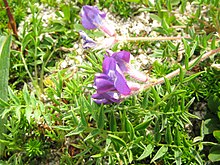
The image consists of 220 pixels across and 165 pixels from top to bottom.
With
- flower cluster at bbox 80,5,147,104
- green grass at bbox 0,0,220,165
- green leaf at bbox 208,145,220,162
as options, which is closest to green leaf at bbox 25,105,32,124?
green grass at bbox 0,0,220,165

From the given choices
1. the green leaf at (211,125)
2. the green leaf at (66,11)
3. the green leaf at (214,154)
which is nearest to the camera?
the green leaf at (214,154)

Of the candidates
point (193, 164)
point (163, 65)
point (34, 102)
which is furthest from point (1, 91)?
point (193, 164)

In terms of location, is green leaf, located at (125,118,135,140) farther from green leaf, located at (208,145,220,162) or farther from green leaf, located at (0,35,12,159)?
green leaf, located at (0,35,12,159)

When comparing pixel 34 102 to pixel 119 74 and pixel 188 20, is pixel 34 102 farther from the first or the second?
pixel 188 20

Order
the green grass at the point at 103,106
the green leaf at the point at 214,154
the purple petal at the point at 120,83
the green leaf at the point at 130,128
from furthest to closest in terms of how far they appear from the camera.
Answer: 1. the green leaf at the point at 214,154
2. the green grass at the point at 103,106
3. the green leaf at the point at 130,128
4. the purple petal at the point at 120,83

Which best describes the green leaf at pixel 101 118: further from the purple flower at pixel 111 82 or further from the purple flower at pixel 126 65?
the purple flower at pixel 126 65

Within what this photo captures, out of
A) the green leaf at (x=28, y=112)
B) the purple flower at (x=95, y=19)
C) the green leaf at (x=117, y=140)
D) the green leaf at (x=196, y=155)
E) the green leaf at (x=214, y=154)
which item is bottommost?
the green leaf at (x=214, y=154)

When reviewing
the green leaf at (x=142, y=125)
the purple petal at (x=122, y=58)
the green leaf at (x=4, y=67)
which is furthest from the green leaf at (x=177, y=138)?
the green leaf at (x=4, y=67)

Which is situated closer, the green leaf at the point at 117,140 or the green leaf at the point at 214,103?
the green leaf at the point at 117,140
